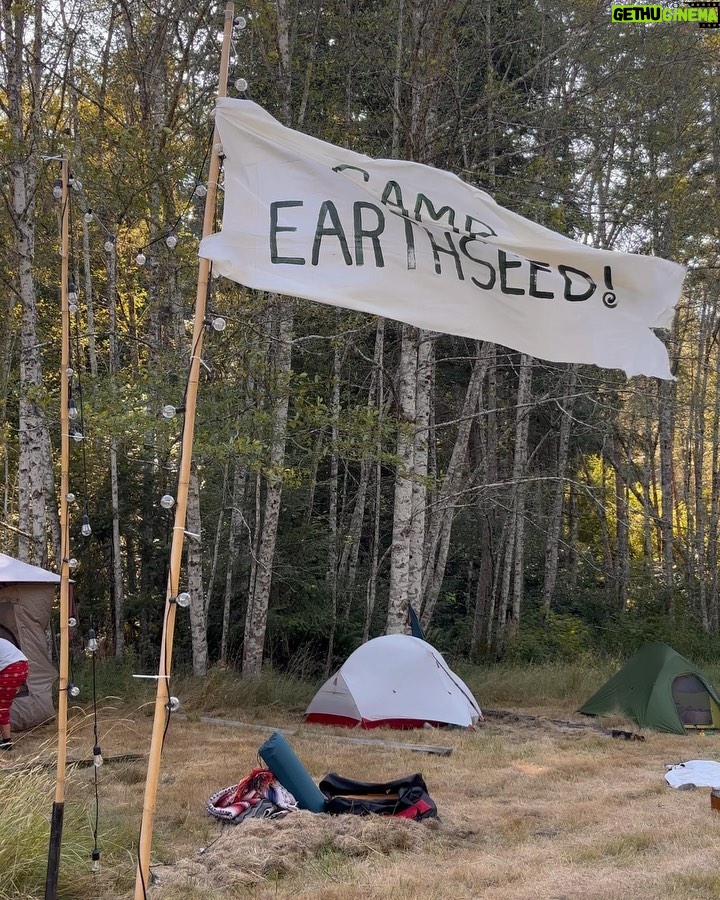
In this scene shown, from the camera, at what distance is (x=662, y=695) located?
36.2ft

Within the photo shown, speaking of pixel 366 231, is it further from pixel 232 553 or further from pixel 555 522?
pixel 555 522

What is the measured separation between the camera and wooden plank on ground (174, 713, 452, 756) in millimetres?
9008

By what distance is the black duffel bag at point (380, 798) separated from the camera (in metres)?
6.17

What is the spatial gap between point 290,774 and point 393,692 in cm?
457

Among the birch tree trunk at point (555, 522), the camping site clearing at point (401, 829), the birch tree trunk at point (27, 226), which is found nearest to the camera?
the camping site clearing at point (401, 829)

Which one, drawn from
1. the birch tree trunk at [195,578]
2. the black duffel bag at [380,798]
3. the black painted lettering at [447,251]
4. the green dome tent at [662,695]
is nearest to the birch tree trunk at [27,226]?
the birch tree trunk at [195,578]

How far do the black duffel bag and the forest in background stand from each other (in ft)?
13.0

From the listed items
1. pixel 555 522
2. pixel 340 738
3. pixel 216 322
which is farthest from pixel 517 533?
pixel 216 322

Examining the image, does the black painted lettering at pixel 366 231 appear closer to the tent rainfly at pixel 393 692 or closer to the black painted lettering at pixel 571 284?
the black painted lettering at pixel 571 284

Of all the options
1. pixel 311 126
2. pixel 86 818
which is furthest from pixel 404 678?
pixel 311 126

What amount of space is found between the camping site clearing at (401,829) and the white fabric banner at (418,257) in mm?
2780

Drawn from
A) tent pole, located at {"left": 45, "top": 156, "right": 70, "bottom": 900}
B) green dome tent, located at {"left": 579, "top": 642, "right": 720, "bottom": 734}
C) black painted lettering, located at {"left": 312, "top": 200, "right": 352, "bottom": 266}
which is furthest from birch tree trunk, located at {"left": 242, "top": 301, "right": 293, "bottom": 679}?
black painted lettering, located at {"left": 312, "top": 200, "right": 352, "bottom": 266}

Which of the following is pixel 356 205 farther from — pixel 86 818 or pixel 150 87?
pixel 150 87

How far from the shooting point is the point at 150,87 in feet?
37.8
